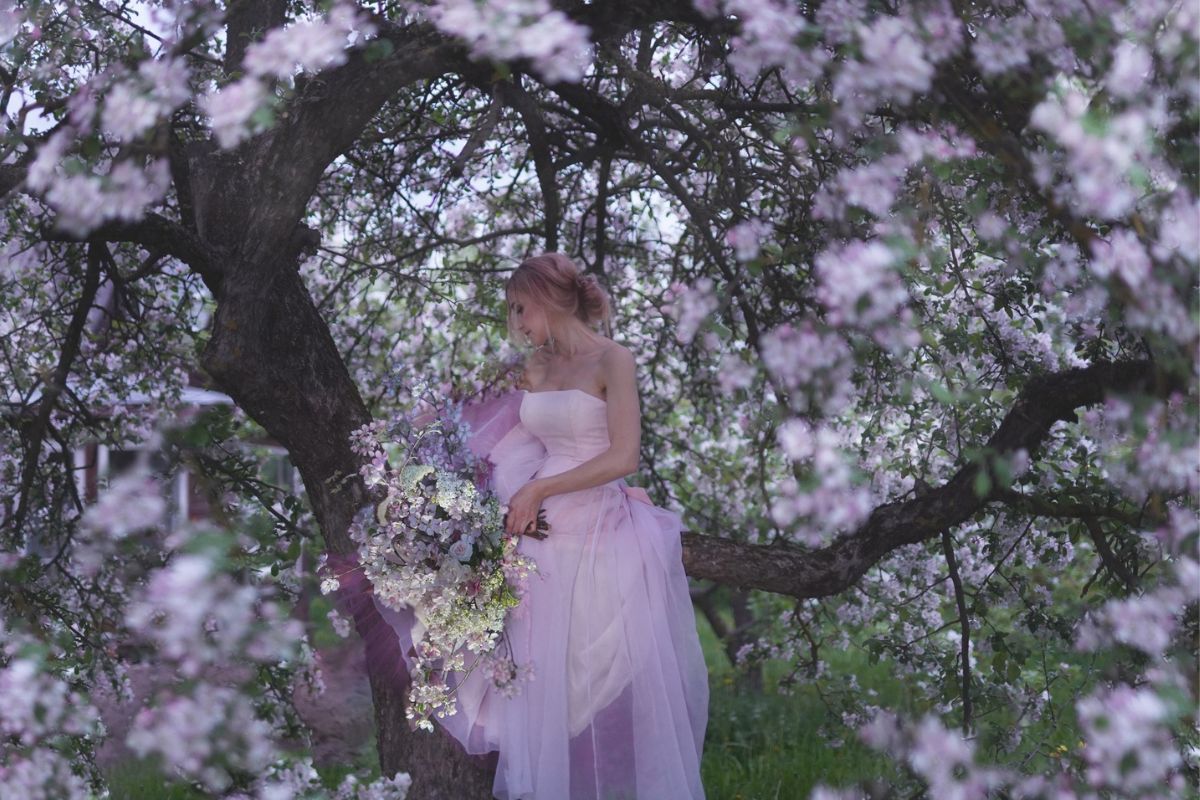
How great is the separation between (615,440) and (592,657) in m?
0.62

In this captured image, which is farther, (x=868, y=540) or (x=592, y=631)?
(x=868, y=540)

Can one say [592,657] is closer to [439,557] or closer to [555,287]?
[439,557]

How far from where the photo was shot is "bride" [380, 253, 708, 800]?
3.32 m

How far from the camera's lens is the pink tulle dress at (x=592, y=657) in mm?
3314

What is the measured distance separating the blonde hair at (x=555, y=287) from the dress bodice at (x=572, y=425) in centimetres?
31

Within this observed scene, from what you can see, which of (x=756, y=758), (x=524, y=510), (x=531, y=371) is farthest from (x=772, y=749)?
(x=524, y=510)

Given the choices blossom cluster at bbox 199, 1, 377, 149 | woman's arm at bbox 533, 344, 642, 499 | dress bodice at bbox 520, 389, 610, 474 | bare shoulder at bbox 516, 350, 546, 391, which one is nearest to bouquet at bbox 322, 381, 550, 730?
woman's arm at bbox 533, 344, 642, 499

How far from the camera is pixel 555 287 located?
3.75 m

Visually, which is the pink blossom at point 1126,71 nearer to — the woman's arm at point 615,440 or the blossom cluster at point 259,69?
the blossom cluster at point 259,69

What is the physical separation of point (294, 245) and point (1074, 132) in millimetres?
2081

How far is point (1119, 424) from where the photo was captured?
8.81 ft

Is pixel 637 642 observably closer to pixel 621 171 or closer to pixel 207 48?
pixel 207 48

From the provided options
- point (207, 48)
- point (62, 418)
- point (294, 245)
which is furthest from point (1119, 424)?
point (62, 418)

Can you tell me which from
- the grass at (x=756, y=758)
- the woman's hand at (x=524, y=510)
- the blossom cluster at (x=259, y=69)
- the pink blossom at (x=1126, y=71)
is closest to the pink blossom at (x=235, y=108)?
the blossom cluster at (x=259, y=69)
